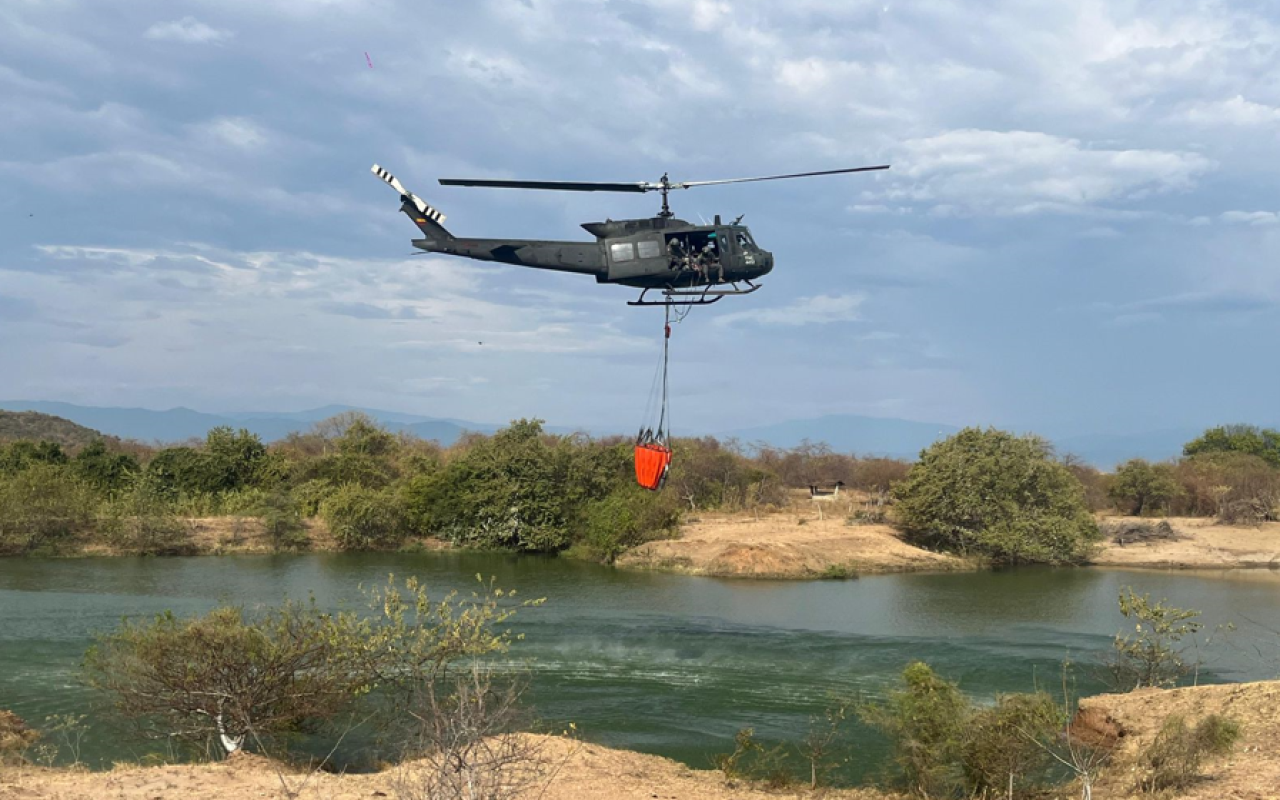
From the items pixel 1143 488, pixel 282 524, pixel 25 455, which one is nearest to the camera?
pixel 282 524

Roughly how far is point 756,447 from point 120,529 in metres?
52.0

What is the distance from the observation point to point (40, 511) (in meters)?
44.1

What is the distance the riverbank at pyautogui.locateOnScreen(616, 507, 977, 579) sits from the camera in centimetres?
4294

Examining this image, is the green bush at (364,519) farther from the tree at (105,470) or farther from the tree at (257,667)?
the tree at (257,667)

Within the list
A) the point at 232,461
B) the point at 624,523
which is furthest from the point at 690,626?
the point at 232,461

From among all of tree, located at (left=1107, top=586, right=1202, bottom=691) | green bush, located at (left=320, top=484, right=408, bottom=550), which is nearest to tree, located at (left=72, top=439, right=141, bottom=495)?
green bush, located at (left=320, top=484, right=408, bottom=550)

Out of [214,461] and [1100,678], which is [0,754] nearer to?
[1100,678]

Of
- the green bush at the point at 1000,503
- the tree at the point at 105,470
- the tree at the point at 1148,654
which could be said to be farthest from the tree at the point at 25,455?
the tree at the point at 1148,654

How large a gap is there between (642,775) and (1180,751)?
8.22 m

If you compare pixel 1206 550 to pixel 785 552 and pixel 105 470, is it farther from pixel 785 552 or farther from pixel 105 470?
pixel 105 470

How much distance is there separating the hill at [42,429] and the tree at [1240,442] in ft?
322

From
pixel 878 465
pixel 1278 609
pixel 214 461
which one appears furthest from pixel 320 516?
pixel 1278 609

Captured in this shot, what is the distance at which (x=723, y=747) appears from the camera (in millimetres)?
18984

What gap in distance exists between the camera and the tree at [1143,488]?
58750 mm
